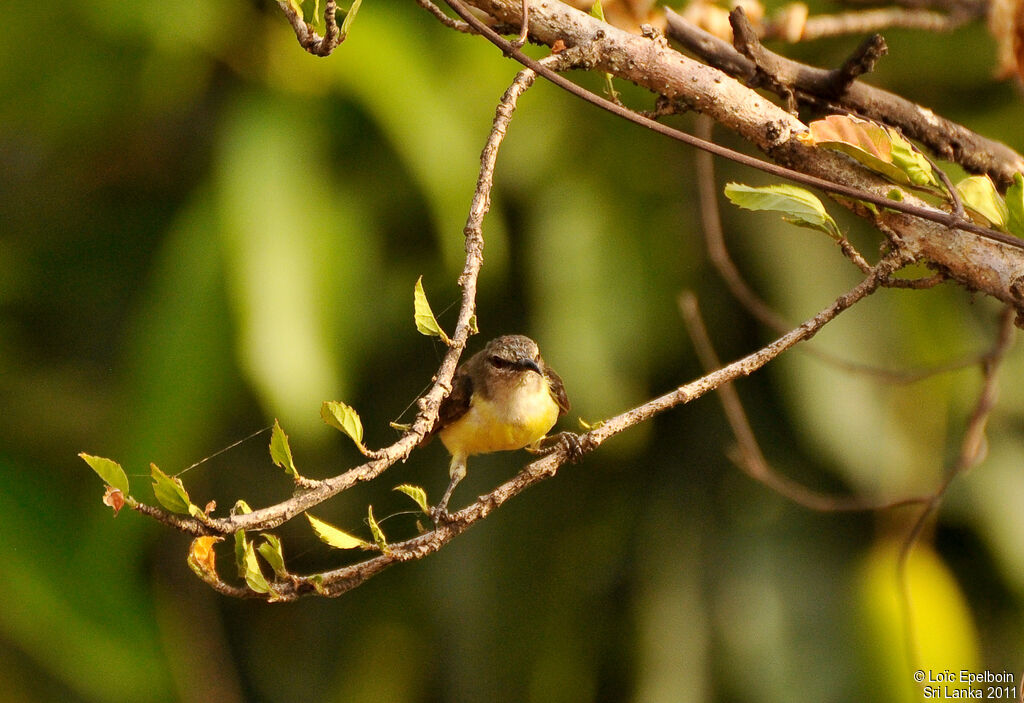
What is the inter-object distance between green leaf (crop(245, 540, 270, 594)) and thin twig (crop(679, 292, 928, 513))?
5.59ft

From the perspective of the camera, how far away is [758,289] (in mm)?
4074

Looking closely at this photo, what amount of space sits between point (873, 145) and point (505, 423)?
102 centimetres

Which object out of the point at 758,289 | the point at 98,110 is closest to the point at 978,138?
the point at 758,289

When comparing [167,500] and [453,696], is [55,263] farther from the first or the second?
[167,500]

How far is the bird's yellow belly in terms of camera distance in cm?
203

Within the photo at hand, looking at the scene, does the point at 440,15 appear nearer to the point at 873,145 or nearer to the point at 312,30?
the point at 312,30

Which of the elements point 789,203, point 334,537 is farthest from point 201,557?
point 789,203

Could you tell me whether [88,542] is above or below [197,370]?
below

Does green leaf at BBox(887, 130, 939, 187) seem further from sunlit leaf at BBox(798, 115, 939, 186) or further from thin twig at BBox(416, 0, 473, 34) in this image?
thin twig at BBox(416, 0, 473, 34)

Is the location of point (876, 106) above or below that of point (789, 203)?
above

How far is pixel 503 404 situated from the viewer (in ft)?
6.85

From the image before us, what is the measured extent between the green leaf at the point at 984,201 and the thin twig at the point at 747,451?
1.34 m

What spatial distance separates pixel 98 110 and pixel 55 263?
810 millimetres

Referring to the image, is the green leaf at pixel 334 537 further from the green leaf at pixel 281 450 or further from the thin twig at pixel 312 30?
the thin twig at pixel 312 30
